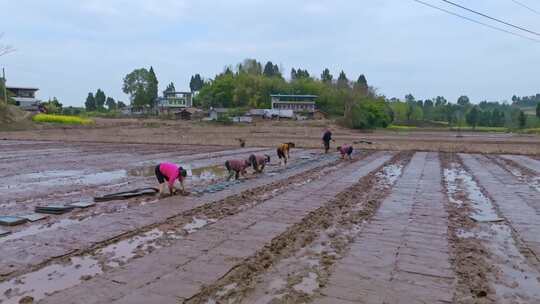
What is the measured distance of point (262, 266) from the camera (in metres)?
4.86

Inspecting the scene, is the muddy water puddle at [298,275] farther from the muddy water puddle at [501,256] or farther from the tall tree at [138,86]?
the tall tree at [138,86]

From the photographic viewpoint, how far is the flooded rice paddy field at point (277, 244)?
13.7 feet

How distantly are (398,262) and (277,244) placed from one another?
63.5 inches

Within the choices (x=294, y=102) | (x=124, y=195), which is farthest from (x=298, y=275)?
(x=294, y=102)

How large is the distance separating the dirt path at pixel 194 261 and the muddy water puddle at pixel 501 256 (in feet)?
9.23

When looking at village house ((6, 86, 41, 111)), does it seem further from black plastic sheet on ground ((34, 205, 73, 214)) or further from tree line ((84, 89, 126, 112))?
black plastic sheet on ground ((34, 205, 73, 214))

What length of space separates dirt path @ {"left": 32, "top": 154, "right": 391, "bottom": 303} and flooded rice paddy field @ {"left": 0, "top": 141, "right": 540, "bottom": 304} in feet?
0.06

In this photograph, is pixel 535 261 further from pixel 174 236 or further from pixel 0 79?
pixel 0 79

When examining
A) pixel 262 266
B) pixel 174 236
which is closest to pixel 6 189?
pixel 174 236

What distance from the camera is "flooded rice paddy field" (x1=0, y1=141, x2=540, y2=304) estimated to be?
13.7 feet

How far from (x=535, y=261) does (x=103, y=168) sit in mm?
13387

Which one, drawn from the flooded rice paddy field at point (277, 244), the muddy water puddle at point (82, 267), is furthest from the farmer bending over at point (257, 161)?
the muddy water puddle at point (82, 267)

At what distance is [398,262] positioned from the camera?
5082 mm

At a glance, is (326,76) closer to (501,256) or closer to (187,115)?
(187,115)
